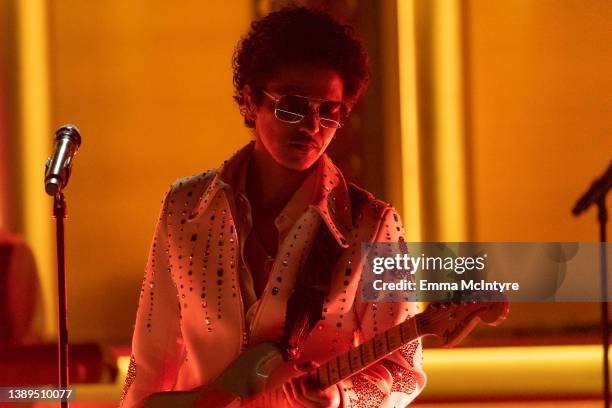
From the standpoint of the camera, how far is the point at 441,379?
9.80 feet

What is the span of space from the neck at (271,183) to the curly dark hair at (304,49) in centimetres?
13

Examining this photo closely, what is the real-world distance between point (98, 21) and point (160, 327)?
157 centimetres

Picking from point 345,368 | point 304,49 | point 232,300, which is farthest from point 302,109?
point 345,368

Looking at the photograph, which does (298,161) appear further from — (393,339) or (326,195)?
(393,339)

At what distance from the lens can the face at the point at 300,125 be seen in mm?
1782

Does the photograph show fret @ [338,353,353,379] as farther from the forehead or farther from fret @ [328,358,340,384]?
the forehead

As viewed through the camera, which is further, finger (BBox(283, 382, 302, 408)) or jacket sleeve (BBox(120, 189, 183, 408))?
jacket sleeve (BBox(120, 189, 183, 408))

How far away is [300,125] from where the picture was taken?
5.82 ft

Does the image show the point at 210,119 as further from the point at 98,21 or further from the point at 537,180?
the point at 537,180

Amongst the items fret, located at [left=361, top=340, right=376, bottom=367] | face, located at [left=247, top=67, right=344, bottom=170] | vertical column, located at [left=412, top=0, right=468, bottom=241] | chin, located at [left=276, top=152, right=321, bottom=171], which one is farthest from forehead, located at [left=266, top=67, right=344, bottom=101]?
vertical column, located at [left=412, top=0, right=468, bottom=241]

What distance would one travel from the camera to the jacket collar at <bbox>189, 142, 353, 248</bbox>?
185cm

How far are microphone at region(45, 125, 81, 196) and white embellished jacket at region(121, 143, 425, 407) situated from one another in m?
0.23

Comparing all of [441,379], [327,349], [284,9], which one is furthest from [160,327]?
[441,379]

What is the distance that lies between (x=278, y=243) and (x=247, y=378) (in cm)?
29
